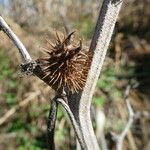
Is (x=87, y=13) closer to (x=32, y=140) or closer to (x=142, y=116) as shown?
(x=142, y=116)

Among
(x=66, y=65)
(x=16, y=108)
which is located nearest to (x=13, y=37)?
(x=66, y=65)

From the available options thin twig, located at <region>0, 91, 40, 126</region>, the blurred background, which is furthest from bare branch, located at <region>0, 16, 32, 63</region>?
thin twig, located at <region>0, 91, 40, 126</region>

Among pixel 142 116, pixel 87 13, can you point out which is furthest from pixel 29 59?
pixel 87 13

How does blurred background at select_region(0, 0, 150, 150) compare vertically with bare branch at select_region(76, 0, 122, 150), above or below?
above

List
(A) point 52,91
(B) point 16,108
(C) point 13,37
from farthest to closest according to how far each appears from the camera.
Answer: (B) point 16,108 → (A) point 52,91 → (C) point 13,37

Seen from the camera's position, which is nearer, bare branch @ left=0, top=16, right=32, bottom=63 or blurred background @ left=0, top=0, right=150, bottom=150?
bare branch @ left=0, top=16, right=32, bottom=63

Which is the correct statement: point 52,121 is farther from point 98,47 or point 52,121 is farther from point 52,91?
point 52,91

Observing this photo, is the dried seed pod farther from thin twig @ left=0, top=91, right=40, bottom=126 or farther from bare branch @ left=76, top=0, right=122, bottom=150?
thin twig @ left=0, top=91, right=40, bottom=126
